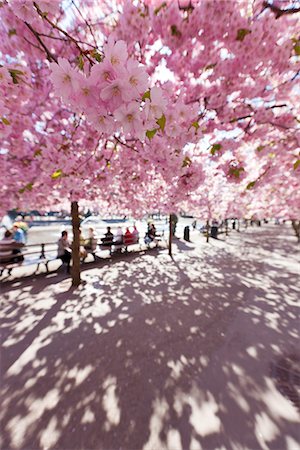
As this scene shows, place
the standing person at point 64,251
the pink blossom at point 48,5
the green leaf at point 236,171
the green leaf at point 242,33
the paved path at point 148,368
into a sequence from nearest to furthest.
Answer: the pink blossom at point 48,5
the paved path at point 148,368
the green leaf at point 242,33
the green leaf at point 236,171
the standing person at point 64,251

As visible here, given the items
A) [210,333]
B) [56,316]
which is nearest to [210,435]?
[210,333]

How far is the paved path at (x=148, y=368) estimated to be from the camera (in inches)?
94.5

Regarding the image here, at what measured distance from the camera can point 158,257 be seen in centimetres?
1139

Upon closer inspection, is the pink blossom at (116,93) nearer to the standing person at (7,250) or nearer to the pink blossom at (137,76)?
the pink blossom at (137,76)

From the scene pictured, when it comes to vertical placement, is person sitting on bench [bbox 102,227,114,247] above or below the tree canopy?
below

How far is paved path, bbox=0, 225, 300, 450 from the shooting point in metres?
2.40

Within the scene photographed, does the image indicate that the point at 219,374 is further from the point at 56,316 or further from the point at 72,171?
the point at 72,171

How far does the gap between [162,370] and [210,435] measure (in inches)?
41.2

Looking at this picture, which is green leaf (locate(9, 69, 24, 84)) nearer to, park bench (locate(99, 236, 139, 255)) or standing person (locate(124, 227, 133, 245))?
park bench (locate(99, 236, 139, 255))

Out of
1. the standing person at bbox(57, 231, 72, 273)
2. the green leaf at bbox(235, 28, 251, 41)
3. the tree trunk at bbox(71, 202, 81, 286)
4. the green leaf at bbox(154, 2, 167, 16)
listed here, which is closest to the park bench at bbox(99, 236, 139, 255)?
the standing person at bbox(57, 231, 72, 273)

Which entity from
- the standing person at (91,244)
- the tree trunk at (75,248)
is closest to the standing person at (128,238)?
the standing person at (91,244)

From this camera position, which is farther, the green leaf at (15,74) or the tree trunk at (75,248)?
the tree trunk at (75,248)

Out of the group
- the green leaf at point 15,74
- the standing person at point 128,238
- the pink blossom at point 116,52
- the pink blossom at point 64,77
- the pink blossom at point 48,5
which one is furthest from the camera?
the standing person at point 128,238

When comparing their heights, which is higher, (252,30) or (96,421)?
(252,30)
